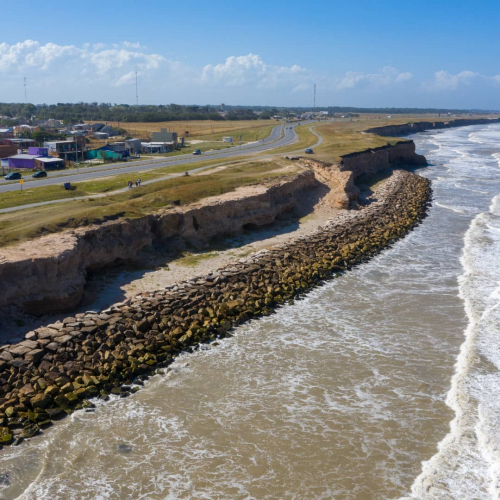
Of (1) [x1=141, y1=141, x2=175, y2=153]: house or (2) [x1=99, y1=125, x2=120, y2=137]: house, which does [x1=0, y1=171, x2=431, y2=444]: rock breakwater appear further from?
(2) [x1=99, y1=125, x2=120, y2=137]: house

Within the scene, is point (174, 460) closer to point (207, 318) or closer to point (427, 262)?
point (207, 318)

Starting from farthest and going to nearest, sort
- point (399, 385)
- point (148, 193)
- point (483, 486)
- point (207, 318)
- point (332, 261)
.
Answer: point (148, 193) < point (332, 261) < point (207, 318) < point (399, 385) < point (483, 486)

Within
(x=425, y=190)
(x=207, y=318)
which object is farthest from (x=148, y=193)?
(x=425, y=190)

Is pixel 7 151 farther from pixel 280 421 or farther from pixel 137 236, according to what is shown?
pixel 280 421

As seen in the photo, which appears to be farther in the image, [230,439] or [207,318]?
[207,318]

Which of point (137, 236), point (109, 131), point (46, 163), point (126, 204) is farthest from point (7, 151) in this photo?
point (137, 236)
